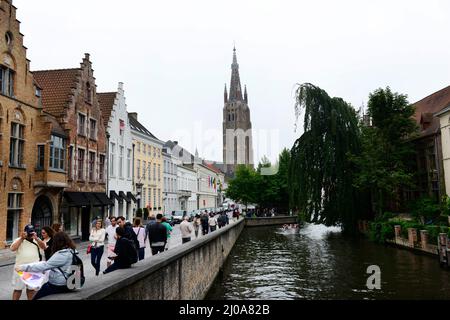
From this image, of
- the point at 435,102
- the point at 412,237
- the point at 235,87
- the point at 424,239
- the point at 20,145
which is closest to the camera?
the point at 20,145

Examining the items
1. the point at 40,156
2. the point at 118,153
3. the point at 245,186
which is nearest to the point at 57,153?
the point at 40,156

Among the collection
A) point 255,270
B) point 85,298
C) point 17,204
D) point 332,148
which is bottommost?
point 255,270

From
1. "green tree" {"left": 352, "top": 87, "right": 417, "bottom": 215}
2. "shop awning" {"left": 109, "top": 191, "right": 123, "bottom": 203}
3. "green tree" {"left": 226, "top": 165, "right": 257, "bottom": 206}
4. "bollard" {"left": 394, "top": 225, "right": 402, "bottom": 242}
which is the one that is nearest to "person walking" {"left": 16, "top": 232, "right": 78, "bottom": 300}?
"bollard" {"left": 394, "top": 225, "right": 402, "bottom": 242}

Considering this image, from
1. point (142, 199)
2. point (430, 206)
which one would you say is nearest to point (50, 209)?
point (142, 199)

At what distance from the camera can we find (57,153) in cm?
2361

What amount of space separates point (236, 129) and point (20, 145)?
392ft

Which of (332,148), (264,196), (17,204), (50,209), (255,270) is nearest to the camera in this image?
(255,270)

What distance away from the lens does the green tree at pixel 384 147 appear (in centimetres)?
3162

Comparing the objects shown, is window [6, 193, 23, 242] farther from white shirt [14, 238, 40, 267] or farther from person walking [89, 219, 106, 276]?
white shirt [14, 238, 40, 267]

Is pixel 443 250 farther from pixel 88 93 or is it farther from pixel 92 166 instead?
pixel 88 93

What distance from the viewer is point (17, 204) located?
20.5 metres

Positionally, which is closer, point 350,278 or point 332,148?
point 350,278
